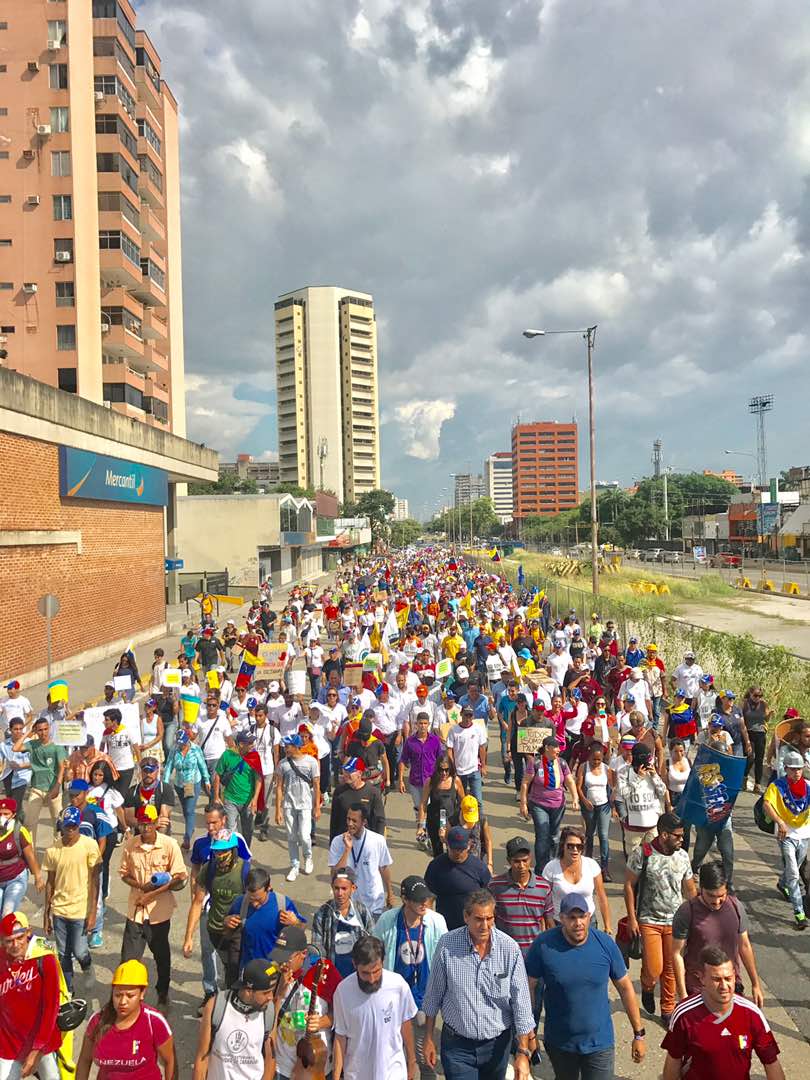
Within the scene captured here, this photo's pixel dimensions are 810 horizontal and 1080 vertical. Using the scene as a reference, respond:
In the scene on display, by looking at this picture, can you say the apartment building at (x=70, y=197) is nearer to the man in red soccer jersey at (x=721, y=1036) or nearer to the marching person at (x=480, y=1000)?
the marching person at (x=480, y=1000)

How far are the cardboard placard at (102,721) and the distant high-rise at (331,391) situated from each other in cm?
14640

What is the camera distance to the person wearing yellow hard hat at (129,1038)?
3467 mm

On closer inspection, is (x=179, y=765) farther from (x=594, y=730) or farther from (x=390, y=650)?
(x=390, y=650)

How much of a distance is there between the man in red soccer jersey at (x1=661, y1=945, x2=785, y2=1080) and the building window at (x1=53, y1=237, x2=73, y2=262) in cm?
3782

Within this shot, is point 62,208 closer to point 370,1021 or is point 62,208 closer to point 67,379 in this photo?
point 67,379

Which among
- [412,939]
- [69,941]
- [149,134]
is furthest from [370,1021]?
[149,134]

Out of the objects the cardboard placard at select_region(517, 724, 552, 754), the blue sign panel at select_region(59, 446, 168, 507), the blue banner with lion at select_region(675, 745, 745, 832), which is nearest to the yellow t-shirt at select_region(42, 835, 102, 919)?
the cardboard placard at select_region(517, 724, 552, 754)

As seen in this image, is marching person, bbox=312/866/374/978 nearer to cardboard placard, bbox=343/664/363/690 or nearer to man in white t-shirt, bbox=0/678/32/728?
man in white t-shirt, bbox=0/678/32/728

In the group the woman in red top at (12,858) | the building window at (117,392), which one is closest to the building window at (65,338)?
the building window at (117,392)

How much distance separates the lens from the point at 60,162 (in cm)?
3450

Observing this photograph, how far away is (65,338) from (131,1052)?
3647 centimetres

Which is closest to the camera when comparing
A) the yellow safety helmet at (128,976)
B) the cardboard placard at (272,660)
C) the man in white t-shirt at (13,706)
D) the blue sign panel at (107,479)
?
the yellow safety helmet at (128,976)

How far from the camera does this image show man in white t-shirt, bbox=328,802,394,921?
213 inches

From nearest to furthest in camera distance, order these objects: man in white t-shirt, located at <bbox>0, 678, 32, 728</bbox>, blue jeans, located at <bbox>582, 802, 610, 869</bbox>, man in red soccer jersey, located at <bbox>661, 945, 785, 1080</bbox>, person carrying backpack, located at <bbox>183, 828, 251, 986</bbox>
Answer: man in red soccer jersey, located at <bbox>661, 945, 785, 1080</bbox>, person carrying backpack, located at <bbox>183, 828, 251, 986</bbox>, blue jeans, located at <bbox>582, 802, 610, 869</bbox>, man in white t-shirt, located at <bbox>0, 678, 32, 728</bbox>
